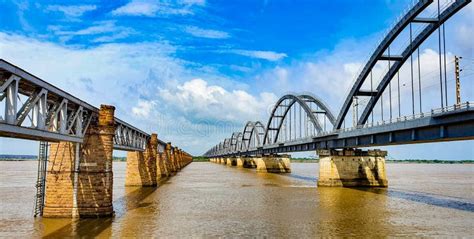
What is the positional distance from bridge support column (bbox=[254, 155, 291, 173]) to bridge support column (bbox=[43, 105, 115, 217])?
265 ft

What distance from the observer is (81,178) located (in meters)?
23.9

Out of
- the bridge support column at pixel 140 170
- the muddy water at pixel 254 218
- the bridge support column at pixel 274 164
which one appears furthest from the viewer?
the bridge support column at pixel 274 164

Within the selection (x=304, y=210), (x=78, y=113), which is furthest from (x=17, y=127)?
(x=304, y=210)

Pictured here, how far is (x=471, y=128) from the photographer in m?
25.5

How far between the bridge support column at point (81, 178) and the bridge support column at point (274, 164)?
80908 mm

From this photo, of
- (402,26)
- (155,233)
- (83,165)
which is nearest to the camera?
(155,233)

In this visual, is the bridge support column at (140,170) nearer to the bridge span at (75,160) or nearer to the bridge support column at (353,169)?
the bridge support column at (353,169)

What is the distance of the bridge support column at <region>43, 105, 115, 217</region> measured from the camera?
23359mm

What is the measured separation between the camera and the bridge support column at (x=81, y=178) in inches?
920

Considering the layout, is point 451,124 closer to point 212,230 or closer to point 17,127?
point 212,230

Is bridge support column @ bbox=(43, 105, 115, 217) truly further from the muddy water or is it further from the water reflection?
the water reflection

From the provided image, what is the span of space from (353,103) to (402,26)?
43.0ft

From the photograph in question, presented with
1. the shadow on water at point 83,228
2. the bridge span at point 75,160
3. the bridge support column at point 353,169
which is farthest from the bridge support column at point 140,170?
the shadow on water at point 83,228

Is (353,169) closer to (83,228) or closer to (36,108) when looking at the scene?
(83,228)
